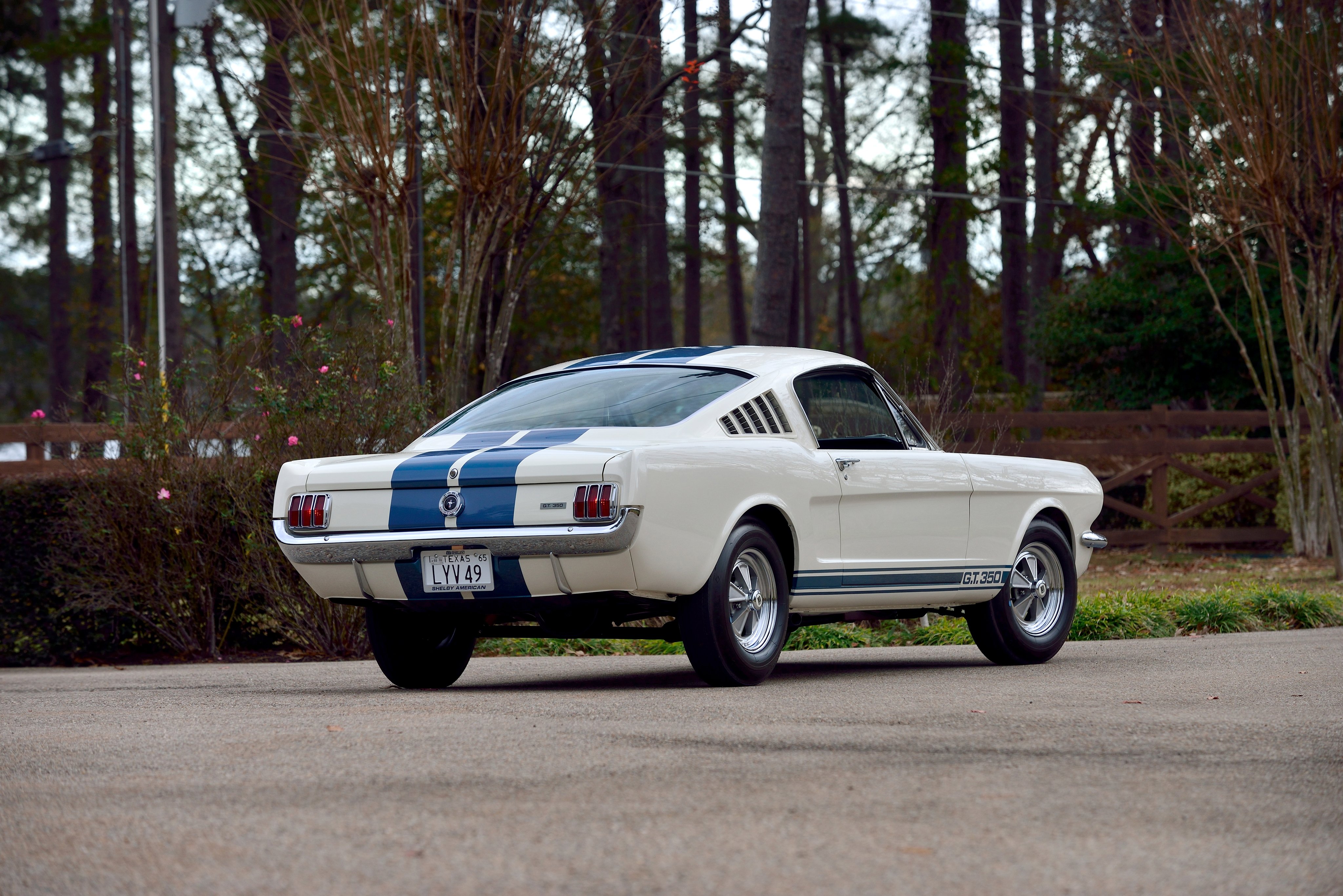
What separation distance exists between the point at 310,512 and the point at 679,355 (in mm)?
1925

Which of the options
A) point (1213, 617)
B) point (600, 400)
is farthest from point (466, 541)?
point (1213, 617)

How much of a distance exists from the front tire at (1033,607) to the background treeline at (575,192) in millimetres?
3757

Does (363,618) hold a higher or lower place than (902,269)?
lower

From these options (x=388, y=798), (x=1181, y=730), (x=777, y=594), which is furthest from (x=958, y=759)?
(x=777, y=594)

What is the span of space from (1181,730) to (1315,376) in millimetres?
11625

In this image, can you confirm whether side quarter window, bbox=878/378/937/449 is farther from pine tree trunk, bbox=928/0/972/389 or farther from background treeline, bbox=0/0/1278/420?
pine tree trunk, bbox=928/0/972/389

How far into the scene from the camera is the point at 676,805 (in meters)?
4.39

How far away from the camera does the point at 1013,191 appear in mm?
33062

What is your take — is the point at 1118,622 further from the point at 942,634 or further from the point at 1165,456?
the point at 1165,456

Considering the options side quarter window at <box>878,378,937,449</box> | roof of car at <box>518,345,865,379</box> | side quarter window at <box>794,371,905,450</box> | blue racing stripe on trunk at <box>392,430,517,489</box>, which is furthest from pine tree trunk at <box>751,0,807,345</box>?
blue racing stripe on trunk at <box>392,430,517,489</box>

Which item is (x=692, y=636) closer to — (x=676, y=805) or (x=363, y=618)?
(x=676, y=805)

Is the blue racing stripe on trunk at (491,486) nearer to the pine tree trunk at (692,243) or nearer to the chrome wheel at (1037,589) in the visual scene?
the chrome wheel at (1037,589)

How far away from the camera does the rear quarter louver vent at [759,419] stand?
7.41m

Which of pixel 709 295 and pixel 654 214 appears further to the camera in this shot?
pixel 709 295
